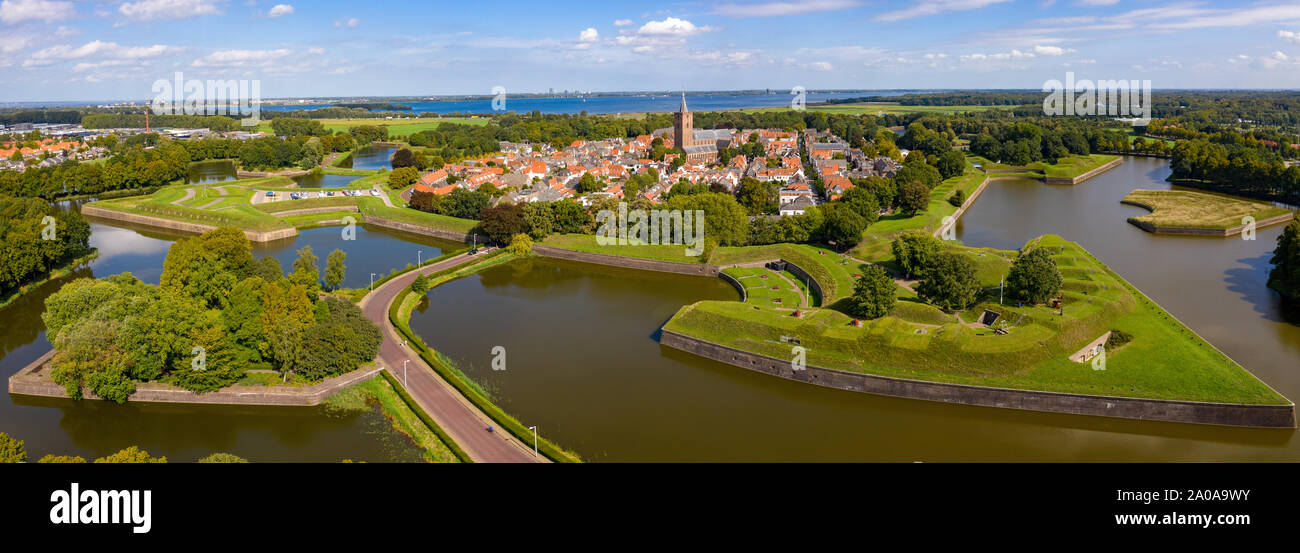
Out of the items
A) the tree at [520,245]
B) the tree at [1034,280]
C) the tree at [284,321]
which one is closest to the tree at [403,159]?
the tree at [520,245]

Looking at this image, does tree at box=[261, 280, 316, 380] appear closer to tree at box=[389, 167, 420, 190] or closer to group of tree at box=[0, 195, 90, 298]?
group of tree at box=[0, 195, 90, 298]

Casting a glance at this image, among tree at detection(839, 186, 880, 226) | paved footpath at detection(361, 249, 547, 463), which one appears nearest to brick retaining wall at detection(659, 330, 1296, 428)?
paved footpath at detection(361, 249, 547, 463)

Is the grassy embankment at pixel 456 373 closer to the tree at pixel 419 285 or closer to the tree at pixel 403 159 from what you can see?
the tree at pixel 419 285

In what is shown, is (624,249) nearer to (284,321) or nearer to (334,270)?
(334,270)

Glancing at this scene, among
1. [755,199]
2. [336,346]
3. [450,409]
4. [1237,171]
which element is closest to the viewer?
[450,409]

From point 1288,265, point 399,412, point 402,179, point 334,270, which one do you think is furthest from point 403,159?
point 1288,265
